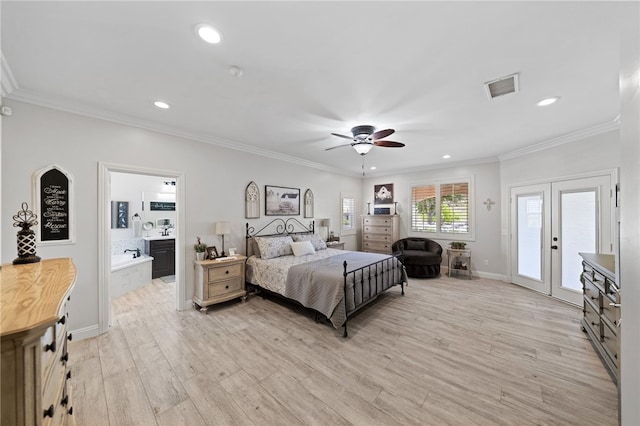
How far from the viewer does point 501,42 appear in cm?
187

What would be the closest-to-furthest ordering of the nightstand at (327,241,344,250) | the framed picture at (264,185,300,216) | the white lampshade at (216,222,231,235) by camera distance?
1. the white lampshade at (216,222,231,235)
2. the framed picture at (264,185,300,216)
3. the nightstand at (327,241,344,250)

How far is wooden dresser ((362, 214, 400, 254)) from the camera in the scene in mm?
6766

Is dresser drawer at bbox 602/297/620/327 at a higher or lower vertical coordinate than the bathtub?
higher

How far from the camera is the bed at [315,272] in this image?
3.19 meters

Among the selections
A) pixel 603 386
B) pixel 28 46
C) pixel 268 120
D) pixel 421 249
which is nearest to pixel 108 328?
pixel 28 46

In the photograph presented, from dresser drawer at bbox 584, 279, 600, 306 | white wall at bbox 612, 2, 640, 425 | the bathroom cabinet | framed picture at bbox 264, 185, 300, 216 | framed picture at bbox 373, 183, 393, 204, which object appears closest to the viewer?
white wall at bbox 612, 2, 640, 425

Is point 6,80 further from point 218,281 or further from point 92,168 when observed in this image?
point 218,281

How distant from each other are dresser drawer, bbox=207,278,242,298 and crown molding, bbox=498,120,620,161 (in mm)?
6045

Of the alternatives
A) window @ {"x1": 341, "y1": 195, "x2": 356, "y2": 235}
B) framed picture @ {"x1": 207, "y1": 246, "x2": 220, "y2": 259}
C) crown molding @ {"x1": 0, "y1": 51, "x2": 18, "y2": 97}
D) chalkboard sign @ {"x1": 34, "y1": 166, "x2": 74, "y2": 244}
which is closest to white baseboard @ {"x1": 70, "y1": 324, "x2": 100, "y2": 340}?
chalkboard sign @ {"x1": 34, "y1": 166, "x2": 74, "y2": 244}

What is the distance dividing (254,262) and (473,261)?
522cm

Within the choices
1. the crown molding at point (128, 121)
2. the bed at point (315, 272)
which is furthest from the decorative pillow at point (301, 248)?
the crown molding at point (128, 121)

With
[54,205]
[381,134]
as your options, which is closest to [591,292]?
[381,134]

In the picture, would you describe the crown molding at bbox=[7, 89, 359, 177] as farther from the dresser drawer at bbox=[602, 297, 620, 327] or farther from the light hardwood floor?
the dresser drawer at bbox=[602, 297, 620, 327]

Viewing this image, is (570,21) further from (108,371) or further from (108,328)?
(108,328)
